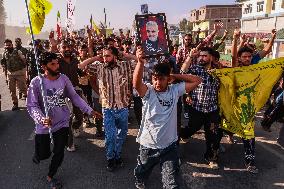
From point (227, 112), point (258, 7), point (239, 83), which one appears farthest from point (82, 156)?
point (258, 7)

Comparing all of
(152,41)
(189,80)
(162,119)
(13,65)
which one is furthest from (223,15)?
(162,119)

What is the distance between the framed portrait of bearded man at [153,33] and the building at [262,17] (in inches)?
1245

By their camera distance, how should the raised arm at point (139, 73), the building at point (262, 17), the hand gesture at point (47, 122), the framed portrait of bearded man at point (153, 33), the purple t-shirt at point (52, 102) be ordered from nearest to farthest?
the raised arm at point (139, 73)
the hand gesture at point (47, 122)
the purple t-shirt at point (52, 102)
the framed portrait of bearded man at point (153, 33)
the building at point (262, 17)

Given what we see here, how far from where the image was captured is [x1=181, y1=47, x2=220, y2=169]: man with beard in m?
Answer: 5.31

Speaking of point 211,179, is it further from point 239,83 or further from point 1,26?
point 1,26

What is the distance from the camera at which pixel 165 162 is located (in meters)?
4.02

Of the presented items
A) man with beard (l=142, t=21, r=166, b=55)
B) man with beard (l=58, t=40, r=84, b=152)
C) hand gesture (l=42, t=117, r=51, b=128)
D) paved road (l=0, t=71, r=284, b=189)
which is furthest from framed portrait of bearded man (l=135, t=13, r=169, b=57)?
man with beard (l=58, t=40, r=84, b=152)

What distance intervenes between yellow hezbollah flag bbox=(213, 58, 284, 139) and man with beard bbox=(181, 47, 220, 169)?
179 millimetres

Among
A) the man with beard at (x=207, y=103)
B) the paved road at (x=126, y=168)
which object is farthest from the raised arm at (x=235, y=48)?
the paved road at (x=126, y=168)

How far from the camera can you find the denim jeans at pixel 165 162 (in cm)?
383

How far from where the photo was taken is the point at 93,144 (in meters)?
6.64

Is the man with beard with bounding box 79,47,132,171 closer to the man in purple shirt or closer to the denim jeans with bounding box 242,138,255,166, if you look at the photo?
the man in purple shirt

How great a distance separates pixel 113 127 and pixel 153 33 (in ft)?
5.53

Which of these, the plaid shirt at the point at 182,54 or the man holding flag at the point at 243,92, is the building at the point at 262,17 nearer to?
the plaid shirt at the point at 182,54
